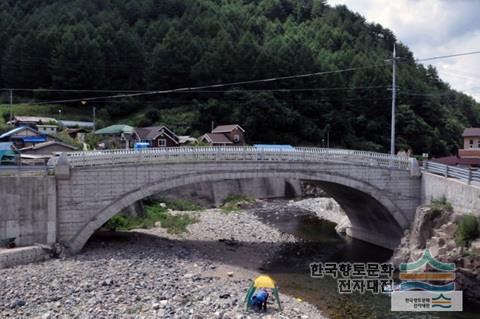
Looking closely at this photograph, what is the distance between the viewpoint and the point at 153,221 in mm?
31750

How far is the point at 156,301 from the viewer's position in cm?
1683

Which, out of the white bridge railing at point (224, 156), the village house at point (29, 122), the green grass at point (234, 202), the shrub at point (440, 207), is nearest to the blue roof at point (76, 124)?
the village house at point (29, 122)

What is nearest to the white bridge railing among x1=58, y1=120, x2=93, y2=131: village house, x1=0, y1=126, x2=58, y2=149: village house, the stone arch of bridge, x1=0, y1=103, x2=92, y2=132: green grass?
the stone arch of bridge

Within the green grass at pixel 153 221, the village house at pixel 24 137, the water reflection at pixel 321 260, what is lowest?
the water reflection at pixel 321 260

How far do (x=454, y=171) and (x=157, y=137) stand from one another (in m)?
31.9

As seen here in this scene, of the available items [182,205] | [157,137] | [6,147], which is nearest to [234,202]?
[182,205]

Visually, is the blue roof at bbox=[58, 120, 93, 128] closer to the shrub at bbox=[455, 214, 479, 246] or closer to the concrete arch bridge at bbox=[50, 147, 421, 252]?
the concrete arch bridge at bbox=[50, 147, 421, 252]

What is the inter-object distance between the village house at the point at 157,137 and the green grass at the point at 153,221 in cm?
1365

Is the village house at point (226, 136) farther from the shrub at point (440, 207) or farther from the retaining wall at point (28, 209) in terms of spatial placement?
the retaining wall at point (28, 209)

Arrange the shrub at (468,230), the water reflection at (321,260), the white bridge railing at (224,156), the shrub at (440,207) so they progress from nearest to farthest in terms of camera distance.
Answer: the water reflection at (321,260) → the shrub at (468,230) → the white bridge railing at (224,156) → the shrub at (440,207)

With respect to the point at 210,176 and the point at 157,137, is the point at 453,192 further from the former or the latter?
the point at 157,137

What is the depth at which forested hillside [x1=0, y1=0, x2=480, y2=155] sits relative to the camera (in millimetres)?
60219

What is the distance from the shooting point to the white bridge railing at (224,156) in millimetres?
22984

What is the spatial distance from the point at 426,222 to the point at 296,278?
25.1ft
